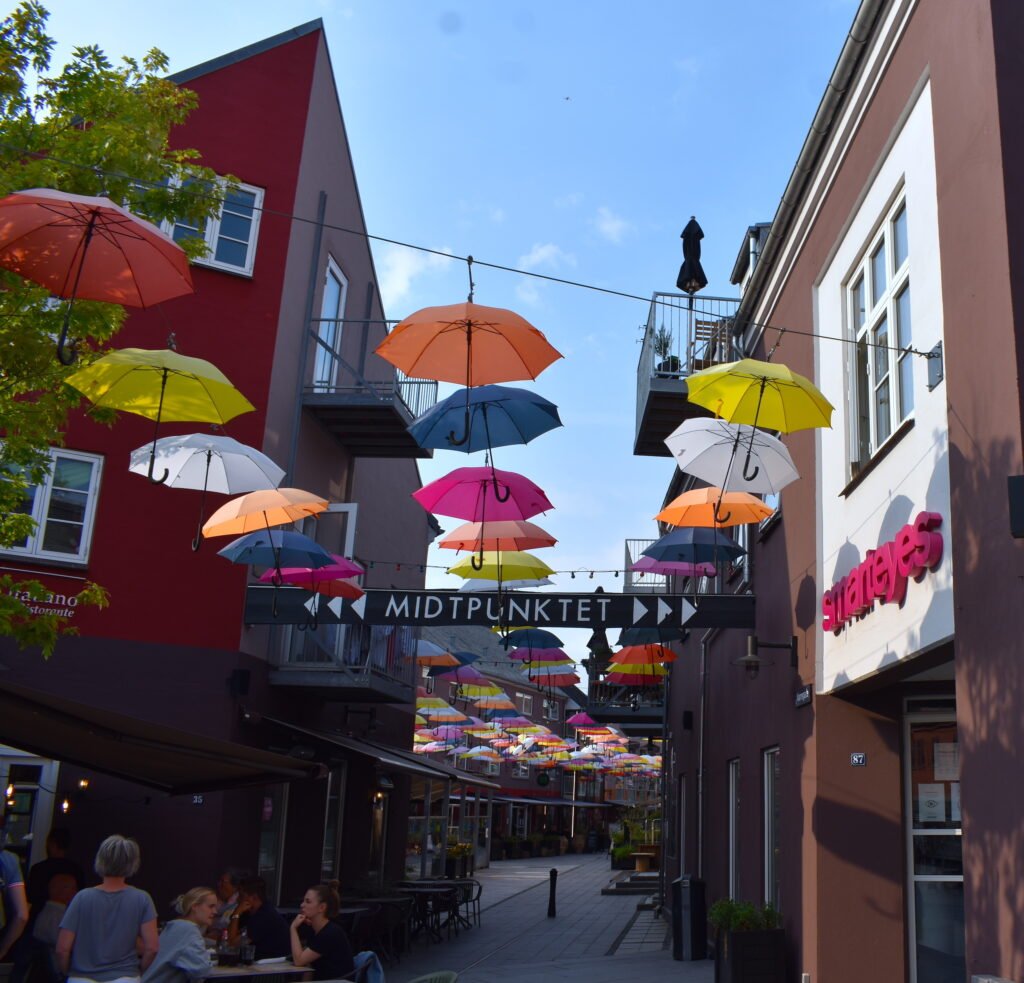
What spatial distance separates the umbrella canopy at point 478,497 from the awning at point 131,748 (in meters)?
3.08

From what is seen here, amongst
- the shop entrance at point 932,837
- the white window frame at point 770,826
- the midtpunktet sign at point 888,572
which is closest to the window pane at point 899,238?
the midtpunktet sign at point 888,572

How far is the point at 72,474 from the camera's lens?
46.6 feet

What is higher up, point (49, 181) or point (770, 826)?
point (49, 181)

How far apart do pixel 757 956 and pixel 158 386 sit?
7576 mm

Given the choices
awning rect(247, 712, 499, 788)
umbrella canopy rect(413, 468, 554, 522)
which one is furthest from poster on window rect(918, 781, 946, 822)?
awning rect(247, 712, 499, 788)

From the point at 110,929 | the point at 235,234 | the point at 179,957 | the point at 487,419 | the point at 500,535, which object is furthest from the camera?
the point at 235,234

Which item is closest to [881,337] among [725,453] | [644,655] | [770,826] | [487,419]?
[725,453]

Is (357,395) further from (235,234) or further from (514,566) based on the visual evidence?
(514,566)

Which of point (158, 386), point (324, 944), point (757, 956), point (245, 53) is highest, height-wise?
point (245, 53)

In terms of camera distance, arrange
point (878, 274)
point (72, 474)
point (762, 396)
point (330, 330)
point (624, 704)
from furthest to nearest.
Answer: point (624, 704), point (330, 330), point (72, 474), point (878, 274), point (762, 396)

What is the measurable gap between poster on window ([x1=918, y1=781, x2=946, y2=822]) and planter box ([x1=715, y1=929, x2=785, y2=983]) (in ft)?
6.74

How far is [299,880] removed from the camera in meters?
16.6

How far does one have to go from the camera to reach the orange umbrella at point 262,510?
11.8m

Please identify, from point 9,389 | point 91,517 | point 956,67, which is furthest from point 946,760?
point 91,517
